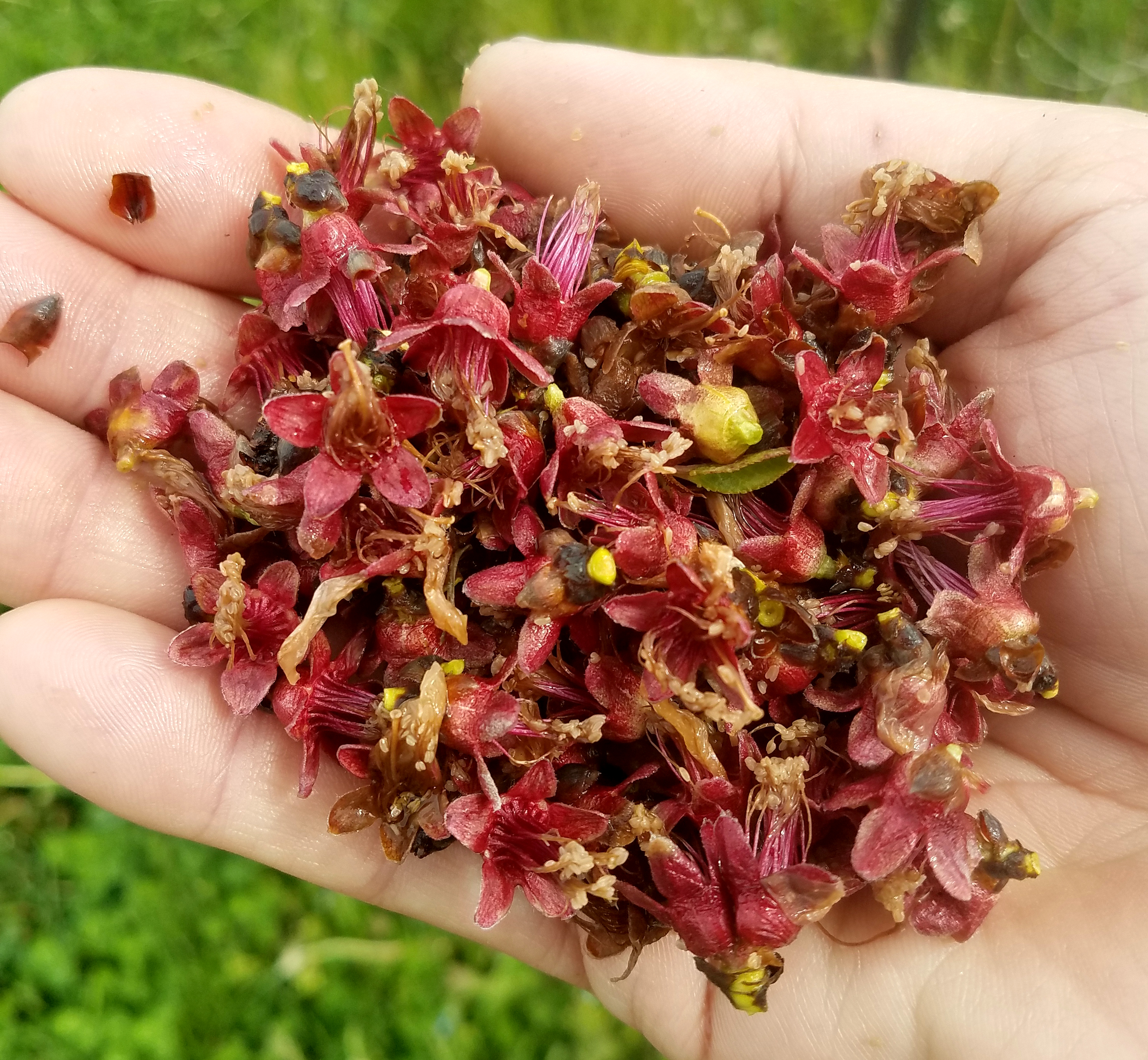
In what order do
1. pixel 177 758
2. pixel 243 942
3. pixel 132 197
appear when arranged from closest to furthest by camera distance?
pixel 177 758, pixel 132 197, pixel 243 942

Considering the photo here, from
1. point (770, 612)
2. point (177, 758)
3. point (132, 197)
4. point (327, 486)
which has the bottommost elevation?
point (177, 758)

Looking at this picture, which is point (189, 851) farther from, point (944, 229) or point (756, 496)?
point (944, 229)

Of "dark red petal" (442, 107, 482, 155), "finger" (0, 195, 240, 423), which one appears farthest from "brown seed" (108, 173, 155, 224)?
"dark red petal" (442, 107, 482, 155)

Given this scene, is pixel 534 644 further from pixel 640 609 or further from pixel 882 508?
pixel 882 508

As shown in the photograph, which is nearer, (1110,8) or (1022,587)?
(1022,587)

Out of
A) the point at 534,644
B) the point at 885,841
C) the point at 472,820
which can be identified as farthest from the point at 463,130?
the point at 885,841

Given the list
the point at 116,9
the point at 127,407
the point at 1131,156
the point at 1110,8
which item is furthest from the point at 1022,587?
the point at 116,9

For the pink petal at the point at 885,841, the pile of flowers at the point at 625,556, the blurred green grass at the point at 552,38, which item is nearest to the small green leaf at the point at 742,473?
the pile of flowers at the point at 625,556
